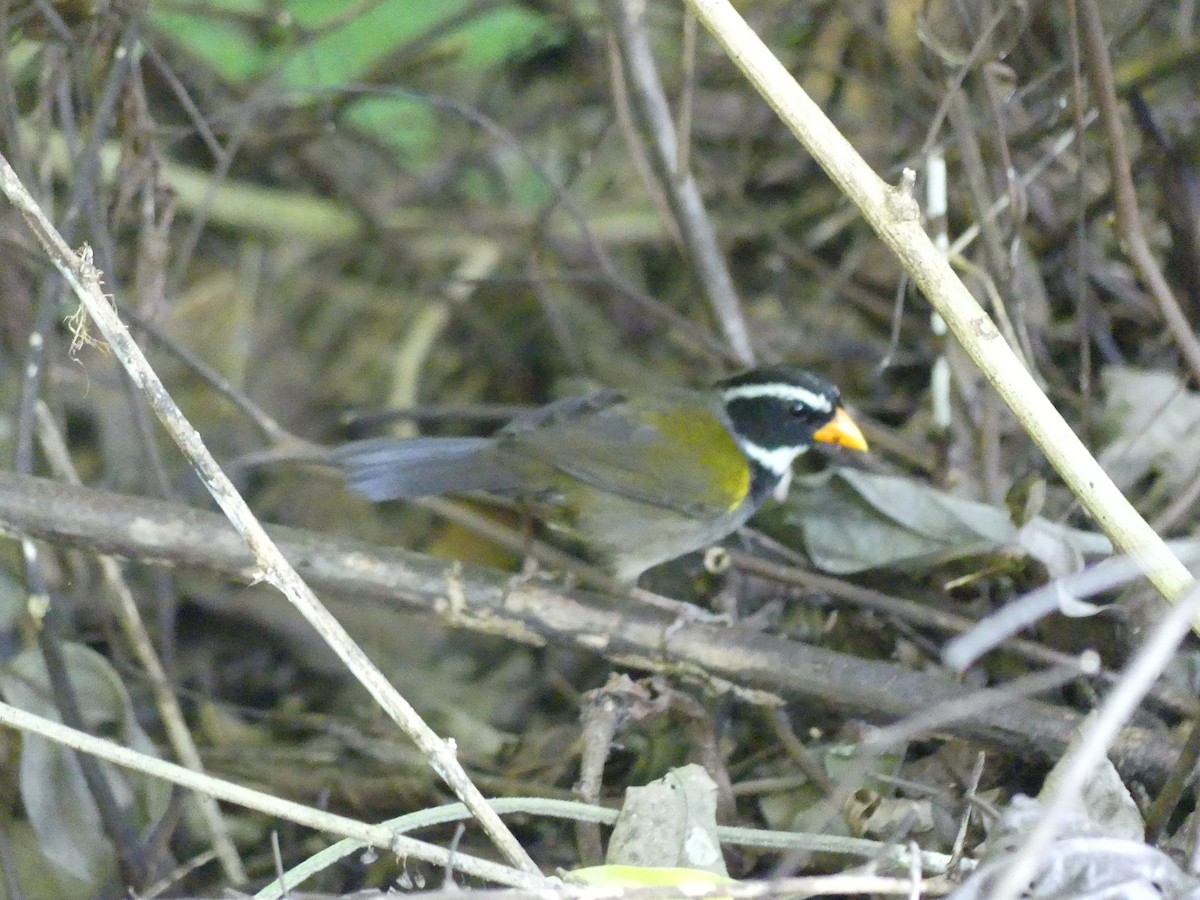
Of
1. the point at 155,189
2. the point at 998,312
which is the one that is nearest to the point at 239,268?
the point at 155,189

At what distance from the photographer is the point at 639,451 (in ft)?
10.9

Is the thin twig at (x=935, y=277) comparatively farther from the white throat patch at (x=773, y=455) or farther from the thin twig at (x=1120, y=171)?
the white throat patch at (x=773, y=455)

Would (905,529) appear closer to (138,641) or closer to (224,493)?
(224,493)

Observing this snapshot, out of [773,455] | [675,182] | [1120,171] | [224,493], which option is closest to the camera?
[224,493]

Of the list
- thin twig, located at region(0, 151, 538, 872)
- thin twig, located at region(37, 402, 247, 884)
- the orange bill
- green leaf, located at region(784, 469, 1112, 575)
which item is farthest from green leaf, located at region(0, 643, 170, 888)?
the orange bill

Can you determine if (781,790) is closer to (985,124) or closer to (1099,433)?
(1099,433)

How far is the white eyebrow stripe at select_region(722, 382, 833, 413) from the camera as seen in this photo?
3287 mm

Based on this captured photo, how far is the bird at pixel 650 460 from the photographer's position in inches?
125

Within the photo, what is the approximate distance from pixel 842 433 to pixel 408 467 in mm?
1193

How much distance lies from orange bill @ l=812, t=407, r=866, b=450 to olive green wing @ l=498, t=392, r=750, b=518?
0.24 meters

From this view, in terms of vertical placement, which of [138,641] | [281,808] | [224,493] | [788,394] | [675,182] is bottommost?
[138,641]

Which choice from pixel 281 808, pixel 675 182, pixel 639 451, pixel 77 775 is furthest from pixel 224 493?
pixel 675 182

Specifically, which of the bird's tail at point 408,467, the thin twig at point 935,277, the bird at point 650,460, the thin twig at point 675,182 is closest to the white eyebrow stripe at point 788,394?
the bird at point 650,460

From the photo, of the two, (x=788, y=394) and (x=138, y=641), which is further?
(x=788, y=394)
